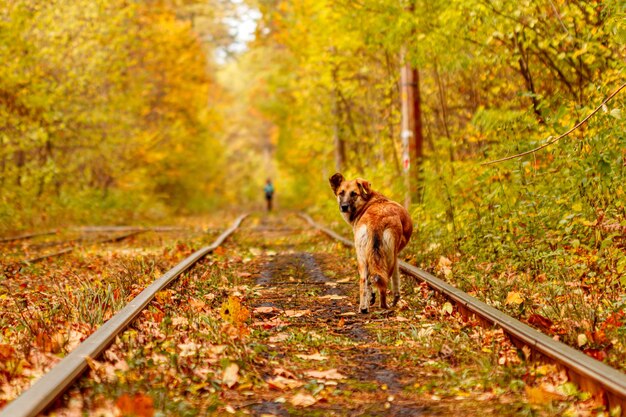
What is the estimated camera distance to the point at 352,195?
24.7 feet

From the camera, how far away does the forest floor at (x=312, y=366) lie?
13.2 feet

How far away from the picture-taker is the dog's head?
7.53 m

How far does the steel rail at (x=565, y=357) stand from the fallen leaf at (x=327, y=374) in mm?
1346

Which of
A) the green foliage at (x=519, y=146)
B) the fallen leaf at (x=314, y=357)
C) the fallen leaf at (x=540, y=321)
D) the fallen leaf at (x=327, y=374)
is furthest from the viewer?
the green foliage at (x=519, y=146)

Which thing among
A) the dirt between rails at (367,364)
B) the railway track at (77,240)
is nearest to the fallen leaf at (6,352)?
the dirt between rails at (367,364)

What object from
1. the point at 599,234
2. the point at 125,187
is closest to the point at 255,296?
the point at 599,234

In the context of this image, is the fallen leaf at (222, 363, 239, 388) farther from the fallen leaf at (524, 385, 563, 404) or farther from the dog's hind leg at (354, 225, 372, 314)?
the dog's hind leg at (354, 225, 372, 314)

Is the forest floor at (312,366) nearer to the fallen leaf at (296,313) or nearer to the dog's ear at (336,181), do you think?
Answer: the fallen leaf at (296,313)

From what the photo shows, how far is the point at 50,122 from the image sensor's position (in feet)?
69.5

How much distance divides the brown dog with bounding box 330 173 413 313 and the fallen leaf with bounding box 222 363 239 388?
2.25 m

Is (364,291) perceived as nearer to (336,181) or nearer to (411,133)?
(336,181)

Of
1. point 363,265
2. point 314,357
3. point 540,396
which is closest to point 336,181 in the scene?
point 363,265

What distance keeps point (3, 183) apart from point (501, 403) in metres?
19.2

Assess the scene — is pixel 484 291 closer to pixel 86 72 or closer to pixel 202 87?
pixel 86 72
